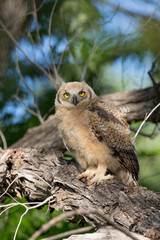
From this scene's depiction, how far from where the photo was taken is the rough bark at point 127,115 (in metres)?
4.19

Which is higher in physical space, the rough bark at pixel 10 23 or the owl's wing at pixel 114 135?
the rough bark at pixel 10 23

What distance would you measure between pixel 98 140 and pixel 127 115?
6.06 feet

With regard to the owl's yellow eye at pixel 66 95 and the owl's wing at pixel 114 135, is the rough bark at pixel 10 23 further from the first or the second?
the owl's wing at pixel 114 135

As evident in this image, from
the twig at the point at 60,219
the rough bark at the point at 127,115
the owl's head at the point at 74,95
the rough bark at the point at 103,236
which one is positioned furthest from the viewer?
the rough bark at the point at 127,115

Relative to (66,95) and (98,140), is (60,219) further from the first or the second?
(66,95)

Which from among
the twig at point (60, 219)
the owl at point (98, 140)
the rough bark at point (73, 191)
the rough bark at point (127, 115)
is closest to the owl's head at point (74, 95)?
the owl at point (98, 140)

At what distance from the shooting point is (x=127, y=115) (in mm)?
4262

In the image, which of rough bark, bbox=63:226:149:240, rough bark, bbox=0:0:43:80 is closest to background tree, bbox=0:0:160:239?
rough bark, bbox=0:0:43:80

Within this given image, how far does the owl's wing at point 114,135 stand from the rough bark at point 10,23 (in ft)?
7.83

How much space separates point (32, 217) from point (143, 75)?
2.39 m

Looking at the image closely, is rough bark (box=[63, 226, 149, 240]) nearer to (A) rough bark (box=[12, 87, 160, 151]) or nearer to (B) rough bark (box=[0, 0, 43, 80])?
(A) rough bark (box=[12, 87, 160, 151])

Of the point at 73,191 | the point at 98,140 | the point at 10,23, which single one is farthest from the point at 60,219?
the point at 10,23

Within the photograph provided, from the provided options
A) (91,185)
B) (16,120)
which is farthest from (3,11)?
(91,185)

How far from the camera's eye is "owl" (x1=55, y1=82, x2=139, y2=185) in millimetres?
2510
